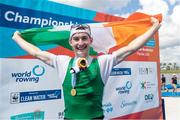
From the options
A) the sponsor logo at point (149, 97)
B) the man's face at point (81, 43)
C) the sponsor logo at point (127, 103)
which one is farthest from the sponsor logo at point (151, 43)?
the man's face at point (81, 43)

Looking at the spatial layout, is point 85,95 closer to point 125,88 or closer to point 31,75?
point 31,75

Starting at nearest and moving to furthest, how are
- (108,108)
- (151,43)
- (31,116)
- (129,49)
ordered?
1. (129,49)
2. (31,116)
3. (108,108)
4. (151,43)

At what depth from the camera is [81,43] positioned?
10.1 ft

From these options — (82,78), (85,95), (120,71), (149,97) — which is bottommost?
(149,97)

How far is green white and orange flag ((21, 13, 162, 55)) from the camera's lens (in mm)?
Answer: 3857

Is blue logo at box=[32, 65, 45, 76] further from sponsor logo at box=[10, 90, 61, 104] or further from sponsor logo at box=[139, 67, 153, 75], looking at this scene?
sponsor logo at box=[139, 67, 153, 75]

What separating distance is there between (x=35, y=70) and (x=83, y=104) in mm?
2106

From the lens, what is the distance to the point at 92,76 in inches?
120

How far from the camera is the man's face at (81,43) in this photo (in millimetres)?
3070

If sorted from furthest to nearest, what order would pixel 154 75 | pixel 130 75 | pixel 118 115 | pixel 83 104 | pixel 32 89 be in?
pixel 154 75, pixel 130 75, pixel 118 115, pixel 32 89, pixel 83 104

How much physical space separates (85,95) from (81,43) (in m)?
0.47

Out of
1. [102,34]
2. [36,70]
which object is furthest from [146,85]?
[36,70]

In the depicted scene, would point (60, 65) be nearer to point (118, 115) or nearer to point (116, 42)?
point (116, 42)

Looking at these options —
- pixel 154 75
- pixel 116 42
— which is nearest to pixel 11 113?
pixel 116 42
